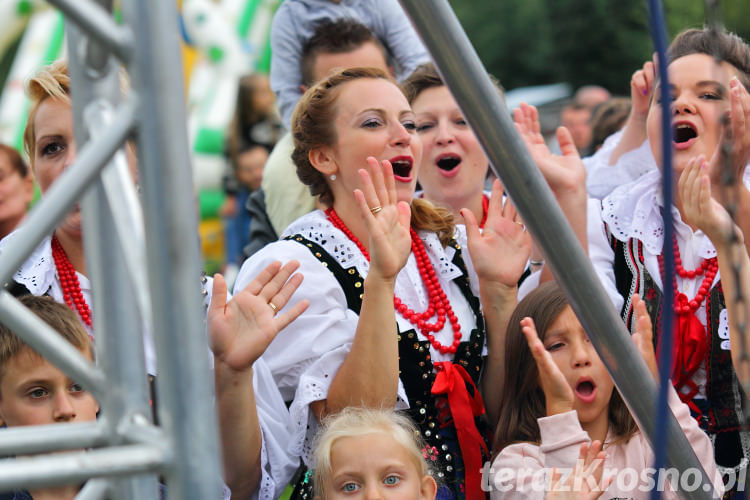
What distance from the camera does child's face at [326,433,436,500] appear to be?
201cm

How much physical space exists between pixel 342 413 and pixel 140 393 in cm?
87

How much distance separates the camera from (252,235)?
3.42 meters

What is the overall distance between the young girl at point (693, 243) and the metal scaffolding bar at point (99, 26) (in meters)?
1.46

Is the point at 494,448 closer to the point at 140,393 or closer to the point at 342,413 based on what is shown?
the point at 342,413

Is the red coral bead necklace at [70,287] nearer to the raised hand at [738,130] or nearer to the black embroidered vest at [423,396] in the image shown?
the black embroidered vest at [423,396]

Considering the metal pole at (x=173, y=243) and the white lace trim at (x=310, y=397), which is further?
the white lace trim at (x=310, y=397)

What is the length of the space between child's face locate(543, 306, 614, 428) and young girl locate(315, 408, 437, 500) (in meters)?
0.45

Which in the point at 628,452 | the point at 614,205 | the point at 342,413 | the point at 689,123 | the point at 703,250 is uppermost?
the point at 689,123

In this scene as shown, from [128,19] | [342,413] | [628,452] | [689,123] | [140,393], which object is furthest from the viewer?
[689,123]

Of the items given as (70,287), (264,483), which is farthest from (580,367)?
(70,287)

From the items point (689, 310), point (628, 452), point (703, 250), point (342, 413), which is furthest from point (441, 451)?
point (703, 250)

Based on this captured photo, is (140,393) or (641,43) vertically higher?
(641,43)

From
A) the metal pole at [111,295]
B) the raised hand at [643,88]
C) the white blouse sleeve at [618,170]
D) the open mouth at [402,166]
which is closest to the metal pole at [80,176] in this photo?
the metal pole at [111,295]

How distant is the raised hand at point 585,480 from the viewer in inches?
77.9
